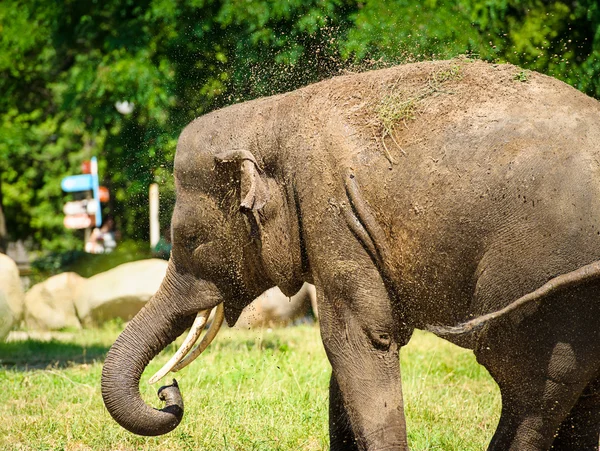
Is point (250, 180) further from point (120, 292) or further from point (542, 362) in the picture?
point (120, 292)

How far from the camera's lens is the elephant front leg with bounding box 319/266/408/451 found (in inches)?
181

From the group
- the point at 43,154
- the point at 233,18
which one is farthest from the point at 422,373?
the point at 43,154

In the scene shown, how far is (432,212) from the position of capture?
4387 millimetres

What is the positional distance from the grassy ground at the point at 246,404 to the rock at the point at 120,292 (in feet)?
11.5

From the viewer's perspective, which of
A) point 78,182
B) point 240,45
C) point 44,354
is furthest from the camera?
point 78,182

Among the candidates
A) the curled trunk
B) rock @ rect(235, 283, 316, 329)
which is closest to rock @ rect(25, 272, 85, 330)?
rock @ rect(235, 283, 316, 329)

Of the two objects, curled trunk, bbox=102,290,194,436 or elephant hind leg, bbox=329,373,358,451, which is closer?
curled trunk, bbox=102,290,194,436

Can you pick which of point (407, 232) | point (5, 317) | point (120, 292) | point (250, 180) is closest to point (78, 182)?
point (120, 292)

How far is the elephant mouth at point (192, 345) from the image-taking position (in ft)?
17.5

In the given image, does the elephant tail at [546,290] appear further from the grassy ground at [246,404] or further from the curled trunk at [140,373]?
the grassy ground at [246,404]

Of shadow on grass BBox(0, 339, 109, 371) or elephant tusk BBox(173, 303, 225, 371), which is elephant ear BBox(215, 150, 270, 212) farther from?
shadow on grass BBox(0, 339, 109, 371)

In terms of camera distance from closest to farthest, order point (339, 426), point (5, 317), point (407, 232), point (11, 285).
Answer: point (407, 232), point (339, 426), point (5, 317), point (11, 285)

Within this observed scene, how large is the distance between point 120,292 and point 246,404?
22.4 ft

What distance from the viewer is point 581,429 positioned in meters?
4.79
